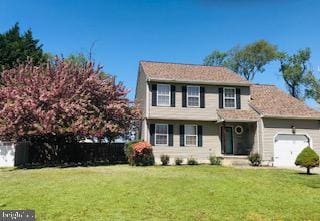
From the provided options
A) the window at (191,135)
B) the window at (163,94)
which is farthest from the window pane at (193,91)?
the window at (191,135)

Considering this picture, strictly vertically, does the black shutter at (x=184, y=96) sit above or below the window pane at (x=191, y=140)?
above

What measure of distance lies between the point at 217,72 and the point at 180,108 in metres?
4.94

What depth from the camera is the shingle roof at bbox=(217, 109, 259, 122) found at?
23609mm

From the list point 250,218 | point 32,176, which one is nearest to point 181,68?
point 32,176

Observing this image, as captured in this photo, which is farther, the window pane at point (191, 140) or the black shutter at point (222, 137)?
the black shutter at point (222, 137)

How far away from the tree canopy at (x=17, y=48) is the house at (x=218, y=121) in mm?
12422

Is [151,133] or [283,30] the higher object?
[283,30]

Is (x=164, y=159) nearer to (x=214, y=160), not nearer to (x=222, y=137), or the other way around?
(x=214, y=160)

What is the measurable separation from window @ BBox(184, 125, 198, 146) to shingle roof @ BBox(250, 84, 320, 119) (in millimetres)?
4339

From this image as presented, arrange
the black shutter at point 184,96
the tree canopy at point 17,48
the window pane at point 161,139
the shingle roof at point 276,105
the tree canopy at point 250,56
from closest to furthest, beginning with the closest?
1. the window pane at point 161,139
2. the shingle roof at point 276,105
3. the black shutter at point 184,96
4. the tree canopy at point 17,48
5. the tree canopy at point 250,56

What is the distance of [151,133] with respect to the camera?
2375cm

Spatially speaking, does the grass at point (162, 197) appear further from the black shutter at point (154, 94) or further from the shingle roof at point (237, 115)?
the black shutter at point (154, 94)

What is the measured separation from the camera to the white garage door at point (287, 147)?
23.8 meters

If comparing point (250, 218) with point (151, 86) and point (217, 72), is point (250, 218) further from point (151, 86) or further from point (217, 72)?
point (217, 72)
